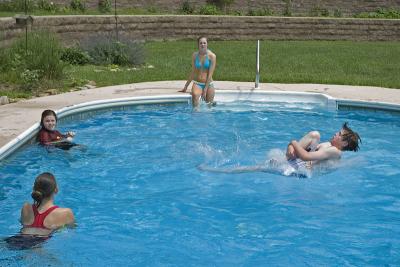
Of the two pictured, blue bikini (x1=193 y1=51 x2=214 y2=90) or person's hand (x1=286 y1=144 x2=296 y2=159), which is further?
blue bikini (x1=193 y1=51 x2=214 y2=90)

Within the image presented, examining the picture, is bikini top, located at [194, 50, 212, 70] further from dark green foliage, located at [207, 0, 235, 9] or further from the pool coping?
dark green foliage, located at [207, 0, 235, 9]

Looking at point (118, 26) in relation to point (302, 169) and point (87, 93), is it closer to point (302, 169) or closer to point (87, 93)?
point (87, 93)

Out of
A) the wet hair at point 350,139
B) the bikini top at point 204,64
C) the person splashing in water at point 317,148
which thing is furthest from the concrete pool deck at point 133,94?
the wet hair at point 350,139

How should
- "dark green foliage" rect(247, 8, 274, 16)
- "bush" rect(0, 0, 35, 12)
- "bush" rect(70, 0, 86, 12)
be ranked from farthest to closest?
"dark green foliage" rect(247, 8, 274, 16)
"bush" rect(70, 0, 86, 12)
"bush" rect(0, 0, 35, 12)

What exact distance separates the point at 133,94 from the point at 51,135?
4.16 metres

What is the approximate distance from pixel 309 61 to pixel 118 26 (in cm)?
748

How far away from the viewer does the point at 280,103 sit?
44.0ft

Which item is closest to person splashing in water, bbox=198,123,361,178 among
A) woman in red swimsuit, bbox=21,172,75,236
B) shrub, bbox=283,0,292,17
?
woman in red swimsuit, bbox=21,172,75,236

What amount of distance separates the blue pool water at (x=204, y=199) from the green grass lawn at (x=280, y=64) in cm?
385

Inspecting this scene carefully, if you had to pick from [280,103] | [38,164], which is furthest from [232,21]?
[38,164]

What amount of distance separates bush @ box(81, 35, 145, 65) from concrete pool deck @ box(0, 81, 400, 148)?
2972mm

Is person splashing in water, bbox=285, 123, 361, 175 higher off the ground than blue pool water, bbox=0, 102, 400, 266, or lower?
higher

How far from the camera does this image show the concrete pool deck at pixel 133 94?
1052 cm

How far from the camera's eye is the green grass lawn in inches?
607
